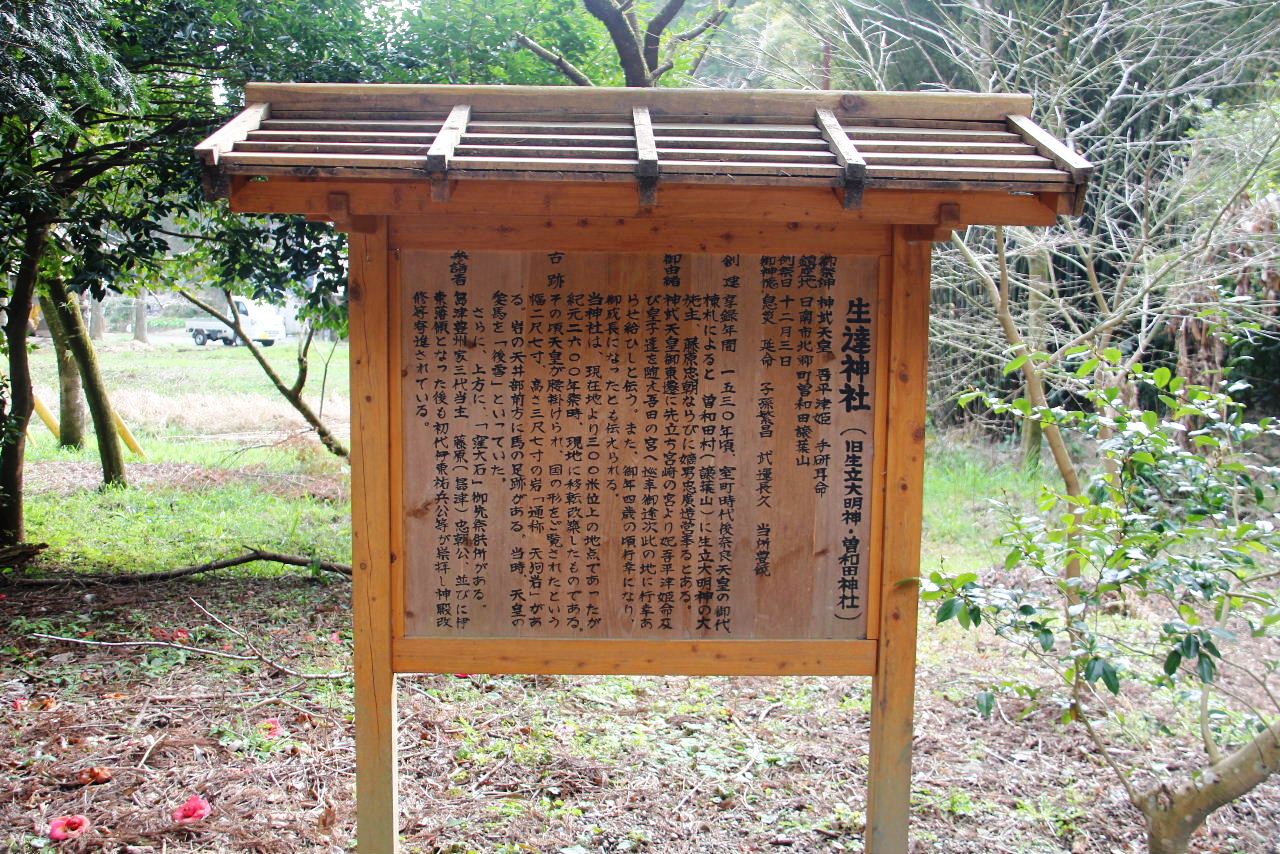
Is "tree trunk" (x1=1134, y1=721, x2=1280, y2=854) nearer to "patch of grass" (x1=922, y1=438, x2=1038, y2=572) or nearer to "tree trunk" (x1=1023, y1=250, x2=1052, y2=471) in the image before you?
"tree trunk" (x1=1023, y1=250, x2=1052, y2=471)


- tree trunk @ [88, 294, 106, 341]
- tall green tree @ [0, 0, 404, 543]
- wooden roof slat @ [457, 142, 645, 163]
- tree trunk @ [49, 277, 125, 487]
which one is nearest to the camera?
wooden roof slat @ [457, 142, 645, 163]

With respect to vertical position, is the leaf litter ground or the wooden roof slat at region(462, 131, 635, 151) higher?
the wooden roof slat at region(462, 131, 635, 151)

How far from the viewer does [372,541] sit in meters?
3.09

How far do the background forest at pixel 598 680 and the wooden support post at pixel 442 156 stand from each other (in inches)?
81.4

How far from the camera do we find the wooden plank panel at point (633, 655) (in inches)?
123

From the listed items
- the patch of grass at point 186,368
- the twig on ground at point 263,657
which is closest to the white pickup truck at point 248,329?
the patch of grass at point 186,368

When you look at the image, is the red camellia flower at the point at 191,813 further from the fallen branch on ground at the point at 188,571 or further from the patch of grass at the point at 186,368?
the patch of grass at the point at 186,368

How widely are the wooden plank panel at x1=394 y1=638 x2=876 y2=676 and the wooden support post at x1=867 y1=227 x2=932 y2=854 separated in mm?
128

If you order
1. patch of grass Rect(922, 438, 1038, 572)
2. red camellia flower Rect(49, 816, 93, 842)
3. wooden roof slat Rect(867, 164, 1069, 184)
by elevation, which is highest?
wooden roof slat Rect(867, 164, 1069, 184)

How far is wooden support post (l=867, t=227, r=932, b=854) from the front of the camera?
120 inches

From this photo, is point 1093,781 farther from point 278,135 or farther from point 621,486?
point 278,135

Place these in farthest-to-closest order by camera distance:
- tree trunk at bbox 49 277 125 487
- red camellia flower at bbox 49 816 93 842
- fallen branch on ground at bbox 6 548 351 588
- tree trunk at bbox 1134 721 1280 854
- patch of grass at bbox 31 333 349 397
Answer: patch of grass at bbox 31 333 349 397 < tree trunk at bbox 49 277 125 487 < fallen branch on ground at bbox 6 548 351 588 < red camellia flower at bbox 49 816 93 842 < tree trunk at bbox 1134 721 1280 854

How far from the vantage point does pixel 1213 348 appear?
931 centimetres

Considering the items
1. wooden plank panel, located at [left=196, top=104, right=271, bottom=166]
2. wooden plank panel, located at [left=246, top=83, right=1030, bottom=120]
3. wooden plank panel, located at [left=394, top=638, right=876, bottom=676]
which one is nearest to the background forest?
wooden plank panel, located at [left=394, top=638, right=876, bottom=676]
